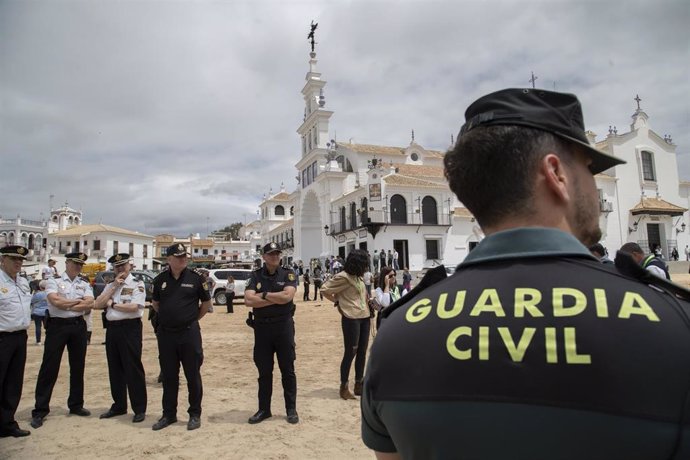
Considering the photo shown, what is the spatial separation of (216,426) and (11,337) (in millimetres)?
2710

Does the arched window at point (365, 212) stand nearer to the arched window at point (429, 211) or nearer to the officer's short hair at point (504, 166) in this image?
the arched window at point (429, 211)

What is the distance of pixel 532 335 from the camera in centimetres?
90

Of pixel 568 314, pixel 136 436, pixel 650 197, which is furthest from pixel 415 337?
pixel 650 197

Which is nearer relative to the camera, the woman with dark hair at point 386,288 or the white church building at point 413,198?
the woman with dark hair at point 386,288

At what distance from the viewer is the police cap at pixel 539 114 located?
1138 mm

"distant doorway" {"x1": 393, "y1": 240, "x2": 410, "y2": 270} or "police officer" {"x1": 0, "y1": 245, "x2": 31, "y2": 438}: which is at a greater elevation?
"distant doorway" {"x1": 393, "y1": 240, "x2": 410, "y2": 270}

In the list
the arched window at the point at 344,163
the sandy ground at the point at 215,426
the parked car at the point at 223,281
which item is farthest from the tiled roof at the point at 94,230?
the sandy ground at the point at 215,426

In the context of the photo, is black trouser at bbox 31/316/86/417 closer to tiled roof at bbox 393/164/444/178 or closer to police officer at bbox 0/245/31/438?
police officer at bbox 0/245/31/438

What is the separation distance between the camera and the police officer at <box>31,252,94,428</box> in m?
5.70

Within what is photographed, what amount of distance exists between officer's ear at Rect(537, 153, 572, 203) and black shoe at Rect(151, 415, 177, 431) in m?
5.56

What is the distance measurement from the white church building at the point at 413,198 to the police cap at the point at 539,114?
30.2 metres

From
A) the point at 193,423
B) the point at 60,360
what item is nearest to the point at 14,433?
the point at 60,360

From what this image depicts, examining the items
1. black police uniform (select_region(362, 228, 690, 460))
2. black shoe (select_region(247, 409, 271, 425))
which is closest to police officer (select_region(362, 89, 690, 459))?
black police uniform (select_region(362, 228, 690, 460))

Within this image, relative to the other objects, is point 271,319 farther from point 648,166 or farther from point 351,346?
point 648,166
